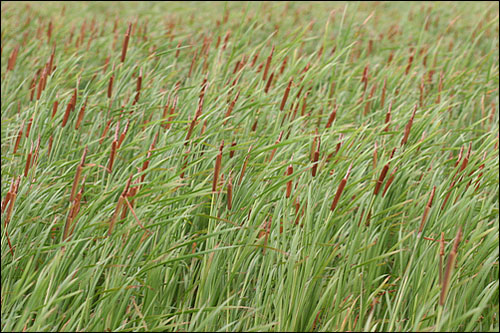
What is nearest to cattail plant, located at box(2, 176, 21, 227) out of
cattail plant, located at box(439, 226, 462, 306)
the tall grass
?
the tall grass

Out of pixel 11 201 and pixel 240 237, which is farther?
pixel 240 237

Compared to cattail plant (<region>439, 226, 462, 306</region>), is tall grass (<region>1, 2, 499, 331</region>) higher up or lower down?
lower down

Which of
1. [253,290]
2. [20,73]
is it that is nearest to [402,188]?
[253,290]

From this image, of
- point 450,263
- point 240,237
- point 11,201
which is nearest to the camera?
point 450,263

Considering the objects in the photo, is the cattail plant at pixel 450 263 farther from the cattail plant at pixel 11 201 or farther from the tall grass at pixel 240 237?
the cattail plant at pixel 11 201

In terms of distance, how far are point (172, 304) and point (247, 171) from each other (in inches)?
24.9

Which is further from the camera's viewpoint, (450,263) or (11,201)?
(11,201)

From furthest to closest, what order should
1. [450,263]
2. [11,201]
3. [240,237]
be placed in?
[240,237] → [11,201] → [450,263]

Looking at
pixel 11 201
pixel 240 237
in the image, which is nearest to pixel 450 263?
pixel 240 237

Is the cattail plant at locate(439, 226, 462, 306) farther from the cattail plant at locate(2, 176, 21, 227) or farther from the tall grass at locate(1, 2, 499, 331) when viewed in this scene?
the cattail plant at locate(2, 176, 21, 227)

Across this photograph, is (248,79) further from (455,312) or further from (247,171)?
(455,312)

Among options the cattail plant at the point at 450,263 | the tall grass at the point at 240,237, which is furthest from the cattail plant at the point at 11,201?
the cattail plant at the point at 450,263

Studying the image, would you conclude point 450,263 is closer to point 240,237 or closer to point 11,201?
point 240,237

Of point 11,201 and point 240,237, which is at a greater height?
point 11,201
